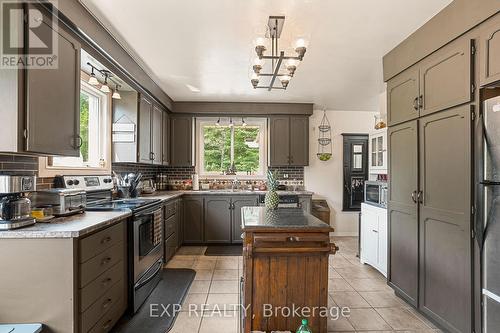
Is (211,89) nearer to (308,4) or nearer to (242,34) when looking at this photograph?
(242,34)

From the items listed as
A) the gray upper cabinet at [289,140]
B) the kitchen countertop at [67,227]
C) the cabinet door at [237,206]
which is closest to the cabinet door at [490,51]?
the kitchen countertop at [67,227]

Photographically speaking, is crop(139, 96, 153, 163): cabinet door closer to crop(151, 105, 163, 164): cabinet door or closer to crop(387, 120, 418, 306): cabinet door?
crop(151, 105, 163, 164): cabinet door

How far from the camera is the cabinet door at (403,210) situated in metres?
2.44

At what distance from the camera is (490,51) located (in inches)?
68.4

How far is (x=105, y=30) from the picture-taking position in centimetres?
237

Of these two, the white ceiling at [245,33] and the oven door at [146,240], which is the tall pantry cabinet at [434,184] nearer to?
the white ceiling at [245,33]

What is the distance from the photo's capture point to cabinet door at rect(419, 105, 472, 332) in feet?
6.23

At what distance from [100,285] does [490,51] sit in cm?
307

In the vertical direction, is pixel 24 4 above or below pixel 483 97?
above

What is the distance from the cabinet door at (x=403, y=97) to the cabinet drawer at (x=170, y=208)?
2966 millimetres

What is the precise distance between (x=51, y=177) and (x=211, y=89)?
245 cm

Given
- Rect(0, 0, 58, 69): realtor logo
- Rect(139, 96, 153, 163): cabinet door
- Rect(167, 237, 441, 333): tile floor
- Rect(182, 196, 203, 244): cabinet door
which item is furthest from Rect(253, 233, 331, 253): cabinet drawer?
Rect(182, 196, 203, 244): cabinet door

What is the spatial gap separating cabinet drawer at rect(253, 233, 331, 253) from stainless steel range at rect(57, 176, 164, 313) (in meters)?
1.25

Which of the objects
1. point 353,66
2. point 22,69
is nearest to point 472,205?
point 353,66
